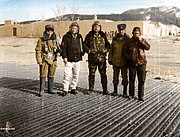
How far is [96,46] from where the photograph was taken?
5.52 meters

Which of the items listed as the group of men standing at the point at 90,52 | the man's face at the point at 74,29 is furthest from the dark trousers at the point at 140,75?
the man's face at the point at 74,29

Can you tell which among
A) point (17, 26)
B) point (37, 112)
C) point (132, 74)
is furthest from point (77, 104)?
point (17, 26)

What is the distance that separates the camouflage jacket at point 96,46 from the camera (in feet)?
18.1

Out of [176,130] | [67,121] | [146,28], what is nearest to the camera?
[176,130]

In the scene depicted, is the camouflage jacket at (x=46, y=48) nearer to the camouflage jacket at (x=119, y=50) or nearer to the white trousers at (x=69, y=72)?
the white trousers at (x=69, y=72)

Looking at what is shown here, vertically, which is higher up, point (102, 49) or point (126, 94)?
point (102, 49)

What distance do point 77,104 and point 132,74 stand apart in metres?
1.03

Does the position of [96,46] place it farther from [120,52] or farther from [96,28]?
[120,52]

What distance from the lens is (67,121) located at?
3879mm

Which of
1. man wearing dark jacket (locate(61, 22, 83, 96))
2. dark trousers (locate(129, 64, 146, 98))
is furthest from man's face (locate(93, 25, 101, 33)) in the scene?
dark trousers (locate(129, 64, 146, 98))

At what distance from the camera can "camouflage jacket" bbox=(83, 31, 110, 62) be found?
552 cm

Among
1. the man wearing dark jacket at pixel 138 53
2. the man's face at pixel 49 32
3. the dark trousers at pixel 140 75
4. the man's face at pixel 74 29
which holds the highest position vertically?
the man's face at pixel 74 29

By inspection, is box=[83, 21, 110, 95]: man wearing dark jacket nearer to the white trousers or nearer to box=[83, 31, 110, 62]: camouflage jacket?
box=[83, 31, 110, 62]: camouflage jacket

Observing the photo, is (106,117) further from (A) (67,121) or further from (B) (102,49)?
(B) (102,49)
